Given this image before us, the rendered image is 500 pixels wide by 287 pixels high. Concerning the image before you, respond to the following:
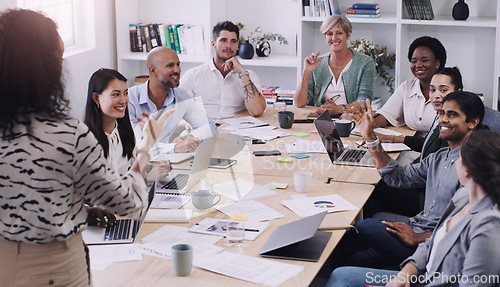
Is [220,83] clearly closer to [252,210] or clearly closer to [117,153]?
[117,153]

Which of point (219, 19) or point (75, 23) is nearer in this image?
point (75, 23)

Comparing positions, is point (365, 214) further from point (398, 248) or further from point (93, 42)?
point (93, 42)

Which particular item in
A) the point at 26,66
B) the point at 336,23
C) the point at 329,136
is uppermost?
the point at 336,23

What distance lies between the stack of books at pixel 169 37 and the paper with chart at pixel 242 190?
285cm

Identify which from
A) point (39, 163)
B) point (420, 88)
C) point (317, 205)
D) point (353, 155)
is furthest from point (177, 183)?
point (420, 88)

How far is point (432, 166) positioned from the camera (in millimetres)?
2697

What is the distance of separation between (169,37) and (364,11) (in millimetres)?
1811

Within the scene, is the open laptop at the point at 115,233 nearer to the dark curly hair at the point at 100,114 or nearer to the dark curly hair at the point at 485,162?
the dark curly hair at the point at 100,114

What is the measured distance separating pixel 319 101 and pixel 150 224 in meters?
2.39

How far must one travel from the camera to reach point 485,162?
1.89m

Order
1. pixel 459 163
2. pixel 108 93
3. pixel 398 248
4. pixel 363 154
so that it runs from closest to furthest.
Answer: pixel 459 163
pixel 398 248
pixel 108 93
pixel 363 154

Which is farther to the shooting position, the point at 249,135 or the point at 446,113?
the point at 249,135

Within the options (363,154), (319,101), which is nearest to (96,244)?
(363,154)

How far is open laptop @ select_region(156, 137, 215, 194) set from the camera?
2.79 m
